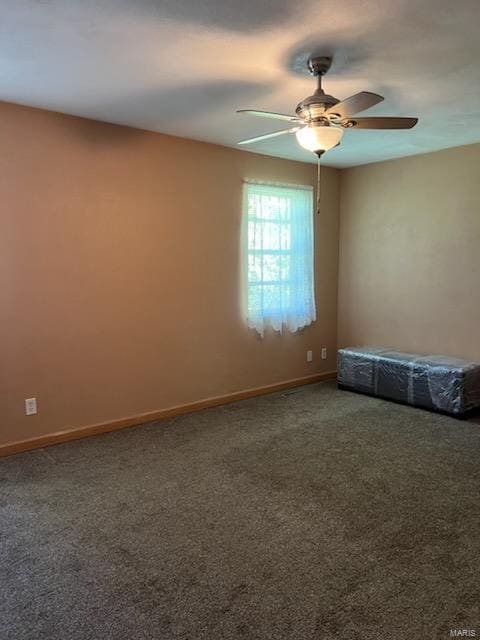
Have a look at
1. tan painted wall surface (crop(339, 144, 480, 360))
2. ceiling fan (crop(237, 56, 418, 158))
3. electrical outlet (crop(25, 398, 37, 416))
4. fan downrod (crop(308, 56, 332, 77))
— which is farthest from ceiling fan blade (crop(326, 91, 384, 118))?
electrical outlet (crop(25, 398, 37, 416))

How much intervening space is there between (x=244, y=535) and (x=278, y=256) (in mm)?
3064

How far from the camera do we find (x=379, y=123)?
2617 millimetres

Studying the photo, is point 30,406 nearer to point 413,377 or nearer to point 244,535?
point 244,535

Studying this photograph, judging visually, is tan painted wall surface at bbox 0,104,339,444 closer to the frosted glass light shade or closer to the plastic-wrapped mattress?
the plastic-wrapped mattress

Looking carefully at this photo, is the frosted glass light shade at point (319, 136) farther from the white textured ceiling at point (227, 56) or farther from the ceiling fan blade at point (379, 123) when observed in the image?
the white textured ceiling at point (227, 56)

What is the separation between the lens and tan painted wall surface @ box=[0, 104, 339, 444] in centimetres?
344

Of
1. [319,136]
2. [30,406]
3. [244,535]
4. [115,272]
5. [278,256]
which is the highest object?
[319,136]

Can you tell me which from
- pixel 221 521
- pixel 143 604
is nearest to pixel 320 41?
pixel 221 521

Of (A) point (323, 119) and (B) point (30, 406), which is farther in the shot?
(B) point (30, 406)

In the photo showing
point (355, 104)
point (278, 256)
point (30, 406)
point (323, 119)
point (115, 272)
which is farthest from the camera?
point (278, 256)

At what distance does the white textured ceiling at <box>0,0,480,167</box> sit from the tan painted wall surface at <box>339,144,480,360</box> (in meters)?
1.03

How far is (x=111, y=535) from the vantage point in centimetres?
244

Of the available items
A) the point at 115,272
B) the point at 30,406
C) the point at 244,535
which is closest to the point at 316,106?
the point at 115,272

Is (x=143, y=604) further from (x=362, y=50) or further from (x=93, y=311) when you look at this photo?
(x=362, y=50)
